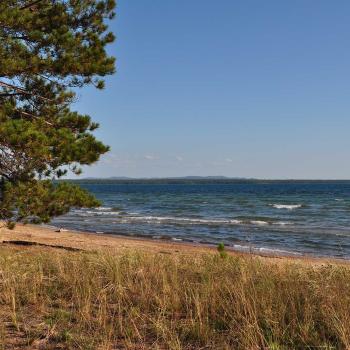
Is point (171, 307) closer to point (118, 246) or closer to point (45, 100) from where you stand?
point (45, 100)

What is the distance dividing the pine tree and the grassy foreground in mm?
2006

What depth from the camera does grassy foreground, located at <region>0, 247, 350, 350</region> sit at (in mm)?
5004

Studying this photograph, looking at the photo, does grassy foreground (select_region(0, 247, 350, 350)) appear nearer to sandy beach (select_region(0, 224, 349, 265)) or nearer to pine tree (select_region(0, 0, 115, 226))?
pine tree (select_region(0, 0, 115, 226))

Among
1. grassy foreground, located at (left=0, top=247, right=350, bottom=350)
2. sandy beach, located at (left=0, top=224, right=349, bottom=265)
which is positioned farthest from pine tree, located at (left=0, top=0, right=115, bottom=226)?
sandy beach, located at (left=0, top=224, right=349, bottom=265)

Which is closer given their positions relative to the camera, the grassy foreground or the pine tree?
the grassy foreground

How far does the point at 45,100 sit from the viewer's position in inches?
435

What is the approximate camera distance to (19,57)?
937 centimetres

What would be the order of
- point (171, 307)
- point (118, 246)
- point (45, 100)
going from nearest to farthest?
point (171, 307), point (45, 100), point (118, 246)

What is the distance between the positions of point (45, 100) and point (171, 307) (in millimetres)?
6662

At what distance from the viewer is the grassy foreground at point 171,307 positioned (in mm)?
5004

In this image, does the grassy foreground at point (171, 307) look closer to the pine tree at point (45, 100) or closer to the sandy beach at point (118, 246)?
the pine tree at point (45, 100)

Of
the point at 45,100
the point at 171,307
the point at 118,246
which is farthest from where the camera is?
the point at 118,246

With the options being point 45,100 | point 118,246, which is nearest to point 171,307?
point 45,100

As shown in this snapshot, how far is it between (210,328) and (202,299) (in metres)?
0.76
